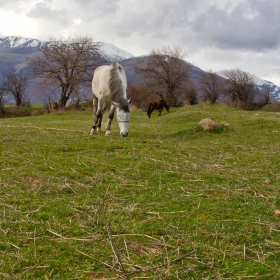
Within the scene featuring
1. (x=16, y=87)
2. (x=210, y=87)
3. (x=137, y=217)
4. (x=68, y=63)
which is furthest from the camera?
(x=210, y=87)

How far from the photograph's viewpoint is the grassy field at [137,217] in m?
2.19

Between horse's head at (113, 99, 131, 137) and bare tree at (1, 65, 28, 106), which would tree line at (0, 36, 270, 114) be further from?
horse's head at (113, 99, 131, 137)

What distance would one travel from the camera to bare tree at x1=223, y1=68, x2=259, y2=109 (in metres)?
58.8

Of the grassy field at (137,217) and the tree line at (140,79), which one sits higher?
the tree line at (140,79)

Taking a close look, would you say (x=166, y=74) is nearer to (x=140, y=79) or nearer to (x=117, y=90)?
(x=140, y=79)

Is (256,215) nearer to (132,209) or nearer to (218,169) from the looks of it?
(132,209)

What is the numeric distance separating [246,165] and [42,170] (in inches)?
152

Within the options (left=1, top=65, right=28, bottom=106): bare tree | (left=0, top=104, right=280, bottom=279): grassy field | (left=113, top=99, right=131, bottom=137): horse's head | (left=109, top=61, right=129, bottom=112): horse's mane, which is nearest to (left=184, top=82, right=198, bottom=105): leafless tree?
(left=1, top=65, right=28, bottom=106): bare tree

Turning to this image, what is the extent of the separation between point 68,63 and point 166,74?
17.4 meters

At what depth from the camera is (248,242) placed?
2566 mm

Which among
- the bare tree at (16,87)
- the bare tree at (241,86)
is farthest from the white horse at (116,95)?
the bare tree at (241,86)

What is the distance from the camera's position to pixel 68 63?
36.2m

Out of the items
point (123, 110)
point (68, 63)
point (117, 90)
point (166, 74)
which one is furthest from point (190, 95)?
point (123, 110)

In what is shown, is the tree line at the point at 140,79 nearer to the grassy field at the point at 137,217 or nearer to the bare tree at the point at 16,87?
the bare tree at the point at 16,87
